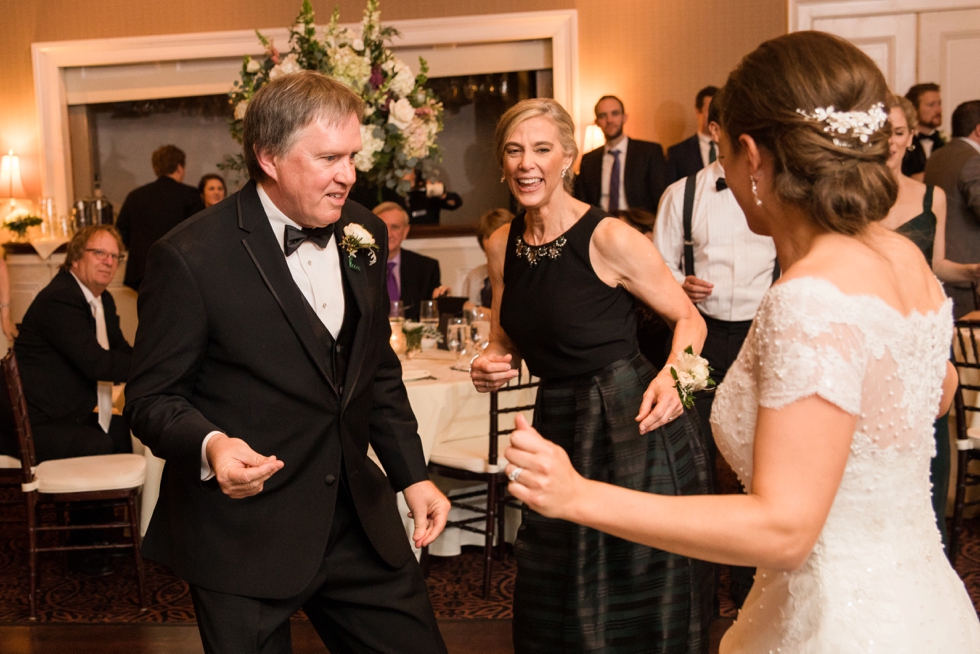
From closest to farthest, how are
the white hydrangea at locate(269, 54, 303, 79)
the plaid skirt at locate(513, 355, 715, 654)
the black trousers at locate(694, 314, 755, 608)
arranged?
the plaid skirt at locate(513, 355, 715, 654), the black trousers at locate(694, 314, 755, 608), the white hydrangea at locate(269, 54, 303, 79)

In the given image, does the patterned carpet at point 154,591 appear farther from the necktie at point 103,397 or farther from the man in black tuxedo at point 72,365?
the necktie at point 103,397

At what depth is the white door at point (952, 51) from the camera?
777 centimetres

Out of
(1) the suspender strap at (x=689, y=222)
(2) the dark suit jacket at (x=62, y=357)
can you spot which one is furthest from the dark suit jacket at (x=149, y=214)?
(1) the suspender strap at (x=689, y=222)

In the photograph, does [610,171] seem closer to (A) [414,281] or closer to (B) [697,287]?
(A) [414,281]

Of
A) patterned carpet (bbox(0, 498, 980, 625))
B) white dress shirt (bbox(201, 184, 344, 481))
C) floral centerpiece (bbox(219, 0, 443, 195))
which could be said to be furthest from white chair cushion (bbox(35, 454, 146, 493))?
white dress shirt (bbox(201, 184, 344, 481))

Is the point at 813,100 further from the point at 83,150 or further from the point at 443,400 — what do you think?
the point at 83,150

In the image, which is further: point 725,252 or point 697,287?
point 725,252

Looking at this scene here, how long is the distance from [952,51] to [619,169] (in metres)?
2.93

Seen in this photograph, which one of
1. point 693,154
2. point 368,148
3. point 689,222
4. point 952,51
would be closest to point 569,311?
point 689,222

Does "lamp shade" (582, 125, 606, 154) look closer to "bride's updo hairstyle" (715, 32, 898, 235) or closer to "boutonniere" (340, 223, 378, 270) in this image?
"boutonniere" (340, 223, 378, 270)

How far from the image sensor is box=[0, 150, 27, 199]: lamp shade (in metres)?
8.48

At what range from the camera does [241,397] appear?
1892 mm

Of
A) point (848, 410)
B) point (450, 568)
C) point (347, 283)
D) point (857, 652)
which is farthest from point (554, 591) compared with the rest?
point (450, 568)

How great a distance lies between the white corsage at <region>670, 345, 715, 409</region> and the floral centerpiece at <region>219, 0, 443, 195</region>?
2613 millimetres
